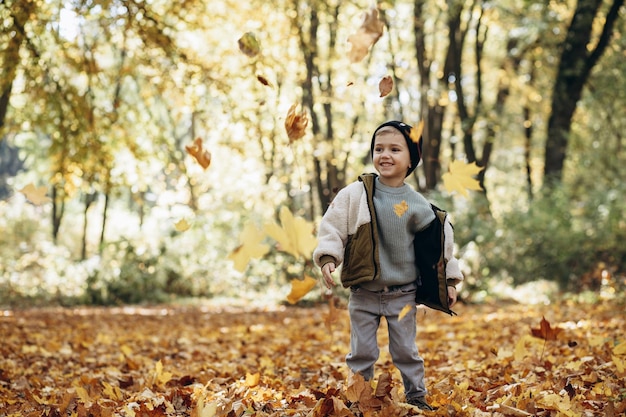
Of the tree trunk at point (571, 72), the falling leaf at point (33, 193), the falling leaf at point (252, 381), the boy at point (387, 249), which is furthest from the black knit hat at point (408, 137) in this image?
the tree trunk at point (571, 72)

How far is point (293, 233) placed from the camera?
3443 mm

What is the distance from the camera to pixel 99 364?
201 inches

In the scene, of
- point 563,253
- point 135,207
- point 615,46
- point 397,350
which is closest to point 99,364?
point 397,350

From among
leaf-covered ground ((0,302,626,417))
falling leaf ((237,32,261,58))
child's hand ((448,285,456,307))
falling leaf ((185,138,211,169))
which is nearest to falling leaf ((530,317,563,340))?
A: leaf-covered ground ((0,302,626,417))

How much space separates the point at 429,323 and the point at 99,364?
4186 mm

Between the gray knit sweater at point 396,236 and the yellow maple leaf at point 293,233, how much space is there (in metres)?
0.44

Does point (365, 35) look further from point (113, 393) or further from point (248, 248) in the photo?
point (113, 393)

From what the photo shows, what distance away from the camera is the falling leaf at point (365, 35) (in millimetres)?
3615

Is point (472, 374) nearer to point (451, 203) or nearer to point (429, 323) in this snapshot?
point (429, 323)

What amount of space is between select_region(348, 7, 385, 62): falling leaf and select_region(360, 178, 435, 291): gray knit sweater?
0.98 m

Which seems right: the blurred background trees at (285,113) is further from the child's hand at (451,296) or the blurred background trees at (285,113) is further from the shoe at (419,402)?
the shoe at (419,402)

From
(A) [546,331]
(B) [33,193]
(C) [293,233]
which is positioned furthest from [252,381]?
(B) [33,193]

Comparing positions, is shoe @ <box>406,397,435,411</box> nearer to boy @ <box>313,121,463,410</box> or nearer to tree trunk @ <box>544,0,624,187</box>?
boy @ <box>313,121,463,410</box>

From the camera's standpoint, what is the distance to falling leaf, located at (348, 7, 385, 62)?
3.62 meters
